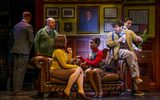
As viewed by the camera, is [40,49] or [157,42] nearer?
[40,49]

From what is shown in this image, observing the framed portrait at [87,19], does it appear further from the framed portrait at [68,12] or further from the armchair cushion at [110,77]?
the armchair cushion at [110,77]

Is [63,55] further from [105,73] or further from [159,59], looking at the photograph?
[159,59]

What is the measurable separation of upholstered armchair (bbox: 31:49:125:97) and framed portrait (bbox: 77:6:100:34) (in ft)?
7.51

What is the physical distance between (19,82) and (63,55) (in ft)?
4.49

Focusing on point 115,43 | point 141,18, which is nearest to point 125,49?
point 115,43

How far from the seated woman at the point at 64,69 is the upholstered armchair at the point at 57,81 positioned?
0.12 m

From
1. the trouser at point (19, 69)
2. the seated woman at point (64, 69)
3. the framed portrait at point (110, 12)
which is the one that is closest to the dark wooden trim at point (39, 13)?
the framed portrait at point (110, 12)

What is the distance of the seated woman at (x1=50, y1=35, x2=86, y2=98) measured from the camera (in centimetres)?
878

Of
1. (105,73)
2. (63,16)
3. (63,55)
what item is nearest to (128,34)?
(105,73)

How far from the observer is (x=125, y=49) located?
9.75m

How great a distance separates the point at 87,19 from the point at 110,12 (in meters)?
0.61

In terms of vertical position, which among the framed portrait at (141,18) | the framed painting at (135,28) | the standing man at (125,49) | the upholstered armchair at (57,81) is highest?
the framed portrait at (141,18)

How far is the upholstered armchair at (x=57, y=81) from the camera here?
9.03 m

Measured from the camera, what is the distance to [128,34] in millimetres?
9719
